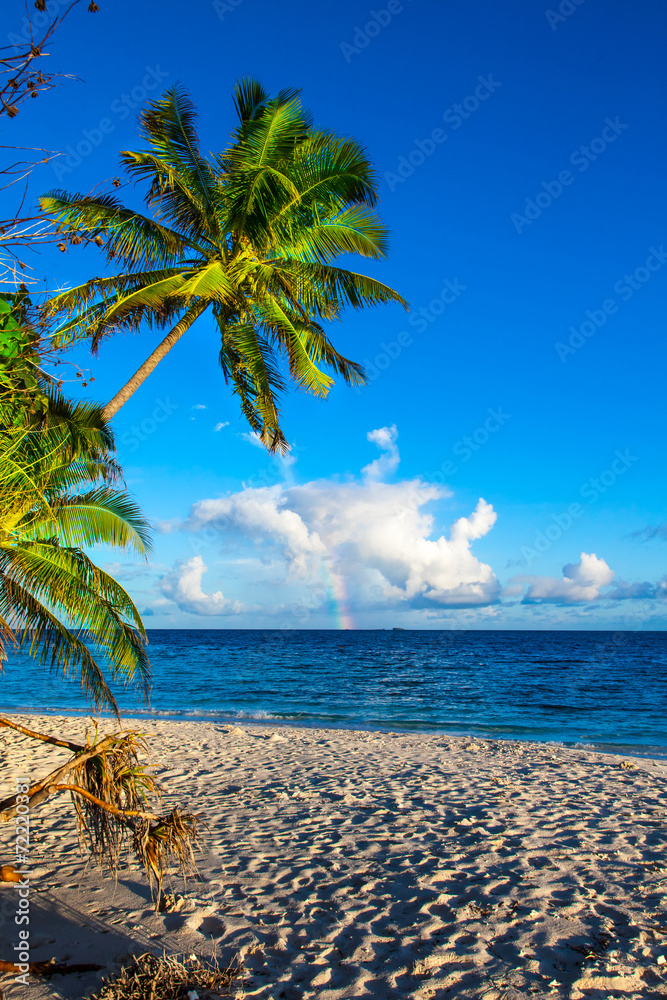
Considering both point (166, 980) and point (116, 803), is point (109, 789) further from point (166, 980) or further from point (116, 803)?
point (166, 980)

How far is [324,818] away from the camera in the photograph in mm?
7539

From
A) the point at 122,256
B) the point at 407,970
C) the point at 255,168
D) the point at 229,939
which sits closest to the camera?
the point at 407,970

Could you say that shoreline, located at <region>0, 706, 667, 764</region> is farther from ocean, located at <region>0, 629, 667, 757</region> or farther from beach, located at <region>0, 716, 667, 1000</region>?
beach, located at <region>0, 716, 667, 1000</region>

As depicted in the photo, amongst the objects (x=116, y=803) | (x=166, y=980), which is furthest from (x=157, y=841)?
(x=166, y=980)

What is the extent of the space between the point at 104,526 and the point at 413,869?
228 inches

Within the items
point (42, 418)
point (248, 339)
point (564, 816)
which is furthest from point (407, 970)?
point (248, 339)

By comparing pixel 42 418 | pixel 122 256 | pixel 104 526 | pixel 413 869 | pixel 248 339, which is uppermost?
pixel 122 256

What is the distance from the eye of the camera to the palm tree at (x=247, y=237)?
27.5 ft

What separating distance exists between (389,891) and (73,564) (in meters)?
5.31

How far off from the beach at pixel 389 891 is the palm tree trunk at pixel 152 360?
5.52 meters

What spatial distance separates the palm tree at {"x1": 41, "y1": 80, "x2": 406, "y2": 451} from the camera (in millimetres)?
8367

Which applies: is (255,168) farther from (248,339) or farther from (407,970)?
(407,970)

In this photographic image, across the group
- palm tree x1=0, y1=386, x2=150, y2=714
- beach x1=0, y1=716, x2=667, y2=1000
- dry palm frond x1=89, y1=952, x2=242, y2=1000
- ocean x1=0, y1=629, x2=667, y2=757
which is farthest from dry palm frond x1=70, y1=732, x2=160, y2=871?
ocean x1=0, y1=629, x2=667, y2=757

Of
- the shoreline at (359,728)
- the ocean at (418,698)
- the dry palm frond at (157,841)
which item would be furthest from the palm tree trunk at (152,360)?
the ocean at (418,698)
